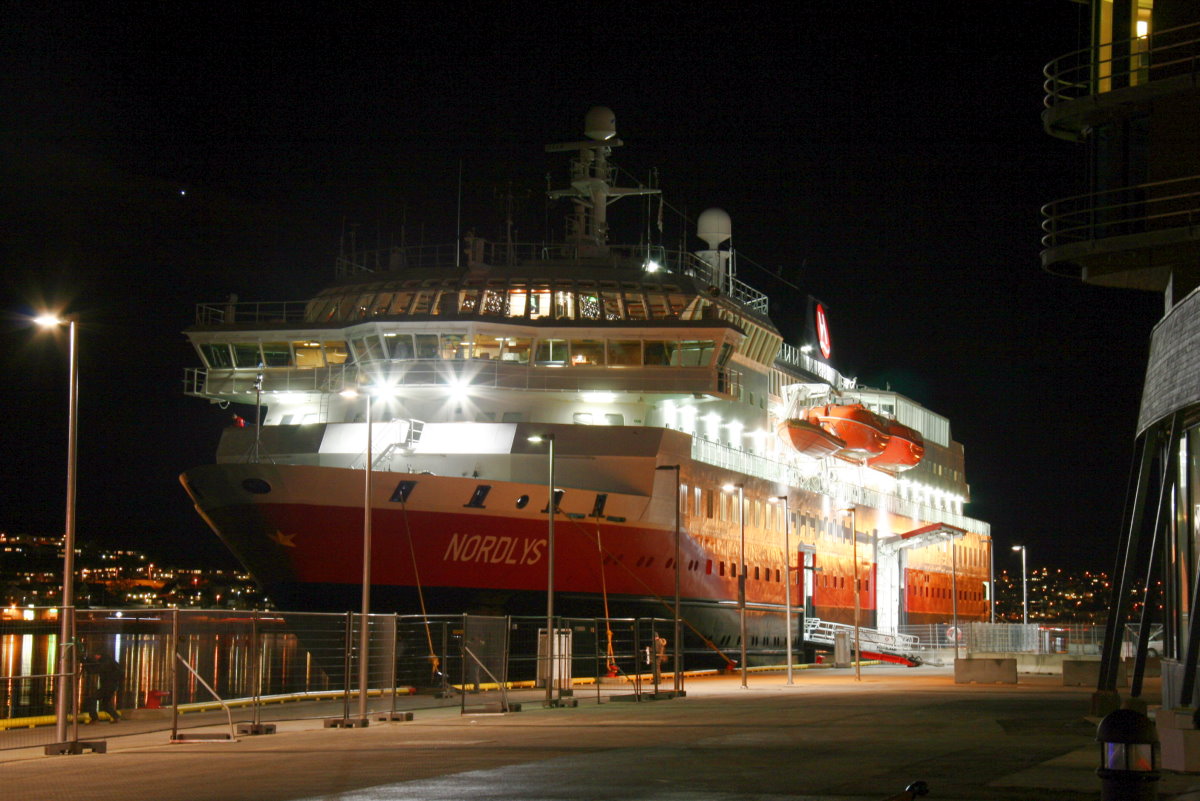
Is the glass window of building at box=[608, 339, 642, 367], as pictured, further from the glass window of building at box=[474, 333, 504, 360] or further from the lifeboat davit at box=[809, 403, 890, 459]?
the lifeboat davit at box=[809, 403, 890, 459]

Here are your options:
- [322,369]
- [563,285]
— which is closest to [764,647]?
[563,285]

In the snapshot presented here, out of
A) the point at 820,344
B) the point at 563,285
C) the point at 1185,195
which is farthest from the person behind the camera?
the point at 820,344

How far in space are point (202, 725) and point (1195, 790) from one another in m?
12.5

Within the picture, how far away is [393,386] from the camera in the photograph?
1468 inches

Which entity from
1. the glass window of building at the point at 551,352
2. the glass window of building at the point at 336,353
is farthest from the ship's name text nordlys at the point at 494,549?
the glass window of building at the point at 336,353

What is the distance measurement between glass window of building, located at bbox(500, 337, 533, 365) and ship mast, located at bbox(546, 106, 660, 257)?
6773mm

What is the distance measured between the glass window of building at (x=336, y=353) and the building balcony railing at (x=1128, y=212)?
74.3 feet

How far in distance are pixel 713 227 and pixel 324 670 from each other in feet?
107

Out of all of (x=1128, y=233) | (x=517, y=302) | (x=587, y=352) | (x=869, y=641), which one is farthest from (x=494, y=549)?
(x=869, y=641)

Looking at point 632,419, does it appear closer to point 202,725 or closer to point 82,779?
point 202,725

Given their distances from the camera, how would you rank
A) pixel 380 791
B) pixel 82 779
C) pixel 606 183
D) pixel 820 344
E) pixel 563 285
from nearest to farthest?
1. pixel 380 791
2. pixel 82 779
3. pixel 563 285
4. pixel 606 183
5. pixel 820 344

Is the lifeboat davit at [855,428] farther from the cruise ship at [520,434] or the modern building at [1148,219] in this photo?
the modern building at [1148,219]

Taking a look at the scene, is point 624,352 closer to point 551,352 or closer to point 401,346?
point 551,352

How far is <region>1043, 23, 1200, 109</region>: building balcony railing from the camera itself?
64.5 ft
